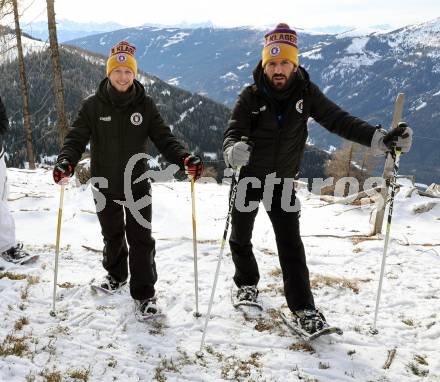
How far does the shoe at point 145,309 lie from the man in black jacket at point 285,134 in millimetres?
1735

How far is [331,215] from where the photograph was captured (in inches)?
544

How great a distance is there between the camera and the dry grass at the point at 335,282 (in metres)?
6.37

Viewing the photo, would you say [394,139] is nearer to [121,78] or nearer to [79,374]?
[121,78]

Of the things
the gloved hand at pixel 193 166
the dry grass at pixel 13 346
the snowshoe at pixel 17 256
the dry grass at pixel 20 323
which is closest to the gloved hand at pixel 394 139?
the gloved hand at pixel 193 166

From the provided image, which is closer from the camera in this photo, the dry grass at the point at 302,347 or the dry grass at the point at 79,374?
the dry grass at the point at 79,374

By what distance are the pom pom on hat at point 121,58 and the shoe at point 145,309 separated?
2.94 metres

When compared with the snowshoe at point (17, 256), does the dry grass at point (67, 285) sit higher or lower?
lower

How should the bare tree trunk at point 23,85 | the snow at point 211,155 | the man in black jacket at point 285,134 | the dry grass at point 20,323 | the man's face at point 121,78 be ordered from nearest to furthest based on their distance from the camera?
the man in black jacket at point 285,134, the dry grass at point 20,323, the man's face at point 121,78, the bare tree trunk at point 23,85, the snow at point 211,155

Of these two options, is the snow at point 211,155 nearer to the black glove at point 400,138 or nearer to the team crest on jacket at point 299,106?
the team crest on jacket at point 299,106

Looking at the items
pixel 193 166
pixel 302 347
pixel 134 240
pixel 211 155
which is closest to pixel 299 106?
pixel 193 166

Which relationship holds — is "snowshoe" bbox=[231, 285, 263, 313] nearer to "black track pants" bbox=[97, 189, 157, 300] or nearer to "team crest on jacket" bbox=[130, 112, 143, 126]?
"black track pants" bbox=[97, 189, 157, 300]

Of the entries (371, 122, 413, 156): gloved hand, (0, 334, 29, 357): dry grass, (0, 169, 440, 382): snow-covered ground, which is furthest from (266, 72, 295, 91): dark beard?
(0, 334, 29, 357): dry grass

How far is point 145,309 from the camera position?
525 centimetres

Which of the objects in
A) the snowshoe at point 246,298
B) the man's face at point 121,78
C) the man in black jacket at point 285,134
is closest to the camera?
the man in black jacket at point 285,134
